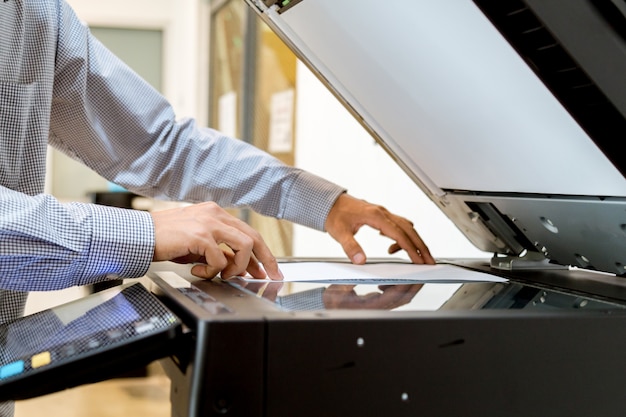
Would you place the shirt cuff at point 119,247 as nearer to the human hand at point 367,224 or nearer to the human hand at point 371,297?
the human hand at point 371,297

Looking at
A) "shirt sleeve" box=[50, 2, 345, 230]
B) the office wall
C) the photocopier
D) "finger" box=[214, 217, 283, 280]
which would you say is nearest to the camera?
the photocopier

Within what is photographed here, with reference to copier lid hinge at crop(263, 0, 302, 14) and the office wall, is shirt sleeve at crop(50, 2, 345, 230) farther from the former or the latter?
the office wall

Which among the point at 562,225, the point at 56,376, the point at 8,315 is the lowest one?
the point at 8,315

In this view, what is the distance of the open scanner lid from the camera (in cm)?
63

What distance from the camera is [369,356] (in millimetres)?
540

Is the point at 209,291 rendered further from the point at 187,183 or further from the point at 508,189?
the point at 187,183

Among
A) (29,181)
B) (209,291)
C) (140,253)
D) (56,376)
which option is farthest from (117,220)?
(29,181)

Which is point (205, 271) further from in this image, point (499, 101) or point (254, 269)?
point (499, 101)

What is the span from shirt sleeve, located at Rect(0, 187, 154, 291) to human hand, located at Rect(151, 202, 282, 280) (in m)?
0.02

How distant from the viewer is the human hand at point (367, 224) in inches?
44.4

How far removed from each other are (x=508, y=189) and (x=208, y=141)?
1.81ft

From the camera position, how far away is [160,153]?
126cm

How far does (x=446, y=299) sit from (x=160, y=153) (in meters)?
0.71

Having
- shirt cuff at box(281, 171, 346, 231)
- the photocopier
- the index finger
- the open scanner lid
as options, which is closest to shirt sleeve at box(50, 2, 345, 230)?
shirt cuff at box(281, 171, 346, 231)
